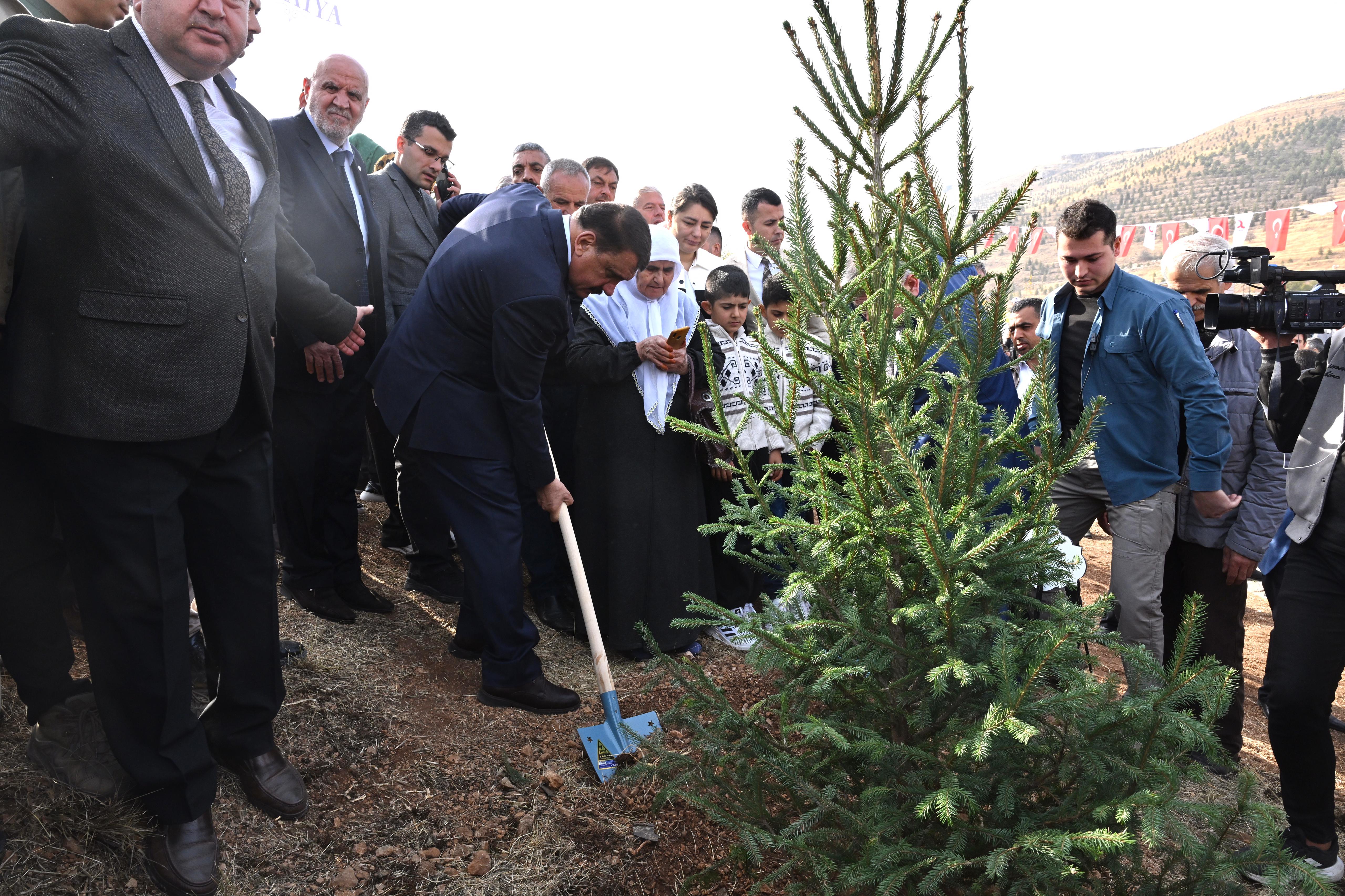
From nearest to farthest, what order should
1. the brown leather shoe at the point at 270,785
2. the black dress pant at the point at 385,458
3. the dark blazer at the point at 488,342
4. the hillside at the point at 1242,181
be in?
1. the brown leather shoe at the point at 270,785
2. the dark blazer at the point at 488,342
3. the black dress pant at the point at 385,458
4. the hillside at the point at 1242,181

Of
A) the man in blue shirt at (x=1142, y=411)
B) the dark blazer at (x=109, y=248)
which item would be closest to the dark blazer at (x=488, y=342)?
the dark blazer at (x=109, y=248)

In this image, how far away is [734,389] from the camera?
3961 mm

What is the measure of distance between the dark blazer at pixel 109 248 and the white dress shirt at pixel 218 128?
0.12 ft

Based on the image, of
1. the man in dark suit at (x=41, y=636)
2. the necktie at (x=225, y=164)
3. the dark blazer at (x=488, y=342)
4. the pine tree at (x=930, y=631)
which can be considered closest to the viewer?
the pine tree at (x=930, y=631)

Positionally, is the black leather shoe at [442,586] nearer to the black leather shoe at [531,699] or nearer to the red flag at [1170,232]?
the black leather shoe at [531,699]

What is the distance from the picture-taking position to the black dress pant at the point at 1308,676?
274cm

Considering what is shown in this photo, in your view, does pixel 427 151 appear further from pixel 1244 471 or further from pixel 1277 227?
pixel 1277 227

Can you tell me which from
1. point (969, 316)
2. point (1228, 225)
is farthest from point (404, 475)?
point (1228, 225)

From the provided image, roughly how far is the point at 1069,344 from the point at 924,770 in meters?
Result: 2.51

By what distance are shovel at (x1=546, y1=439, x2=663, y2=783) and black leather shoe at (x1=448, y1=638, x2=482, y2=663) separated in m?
0.62

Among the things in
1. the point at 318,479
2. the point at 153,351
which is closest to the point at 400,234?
the point at 318,479

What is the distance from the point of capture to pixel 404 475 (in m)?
4.17

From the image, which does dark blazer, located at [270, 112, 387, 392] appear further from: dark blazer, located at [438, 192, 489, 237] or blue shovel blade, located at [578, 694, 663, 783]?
blue shovel blade, located at [578, 694, 663, 783]

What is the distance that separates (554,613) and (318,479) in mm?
1266
